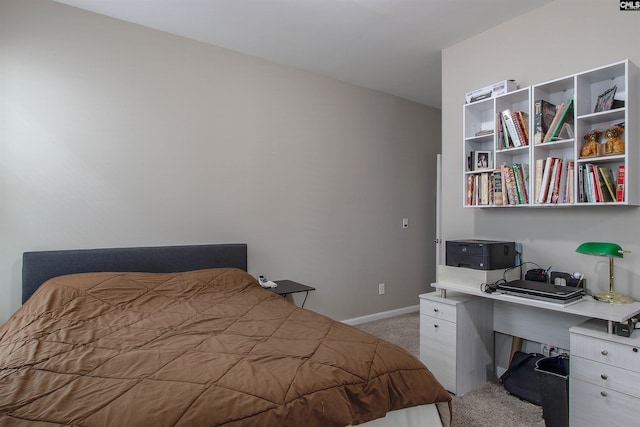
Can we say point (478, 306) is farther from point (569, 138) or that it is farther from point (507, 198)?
point (569, 138)

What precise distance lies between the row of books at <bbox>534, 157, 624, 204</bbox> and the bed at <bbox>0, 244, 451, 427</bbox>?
1.40 metres

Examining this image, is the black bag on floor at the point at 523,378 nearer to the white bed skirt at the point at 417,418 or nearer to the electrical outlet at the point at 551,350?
the electrical outlet at the point at 551,350

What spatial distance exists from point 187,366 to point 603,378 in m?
1.97

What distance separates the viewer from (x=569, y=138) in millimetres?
2152

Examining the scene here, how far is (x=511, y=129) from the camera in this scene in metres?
2.39

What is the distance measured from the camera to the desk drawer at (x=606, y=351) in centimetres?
165

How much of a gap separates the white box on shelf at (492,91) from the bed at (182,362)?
6.43 feet

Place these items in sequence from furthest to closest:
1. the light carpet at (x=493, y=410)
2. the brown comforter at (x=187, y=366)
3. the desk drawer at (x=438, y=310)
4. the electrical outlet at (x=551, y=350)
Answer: the desk drawer at (x=438, y=310)
the electrical outlet at (x=551, y=350)
the light carpet at (x=493, y=410)
the brown comforter at (x=187, y=366)

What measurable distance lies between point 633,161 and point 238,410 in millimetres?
2339

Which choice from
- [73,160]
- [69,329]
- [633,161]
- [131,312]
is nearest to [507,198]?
[633,161]

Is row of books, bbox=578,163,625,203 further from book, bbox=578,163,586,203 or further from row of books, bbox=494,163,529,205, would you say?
row of books, bbox=494,163,529,205

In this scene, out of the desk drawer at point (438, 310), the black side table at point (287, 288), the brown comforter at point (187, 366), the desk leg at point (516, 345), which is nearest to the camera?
the brown comforter at point (187, 366)

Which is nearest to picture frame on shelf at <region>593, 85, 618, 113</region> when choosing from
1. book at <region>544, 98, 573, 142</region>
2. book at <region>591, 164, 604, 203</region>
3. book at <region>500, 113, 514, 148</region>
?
book at <region>544, 98, 573, 142</region>

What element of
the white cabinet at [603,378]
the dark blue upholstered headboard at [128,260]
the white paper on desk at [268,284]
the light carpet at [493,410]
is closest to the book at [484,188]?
the white cabinet at [603,378]
